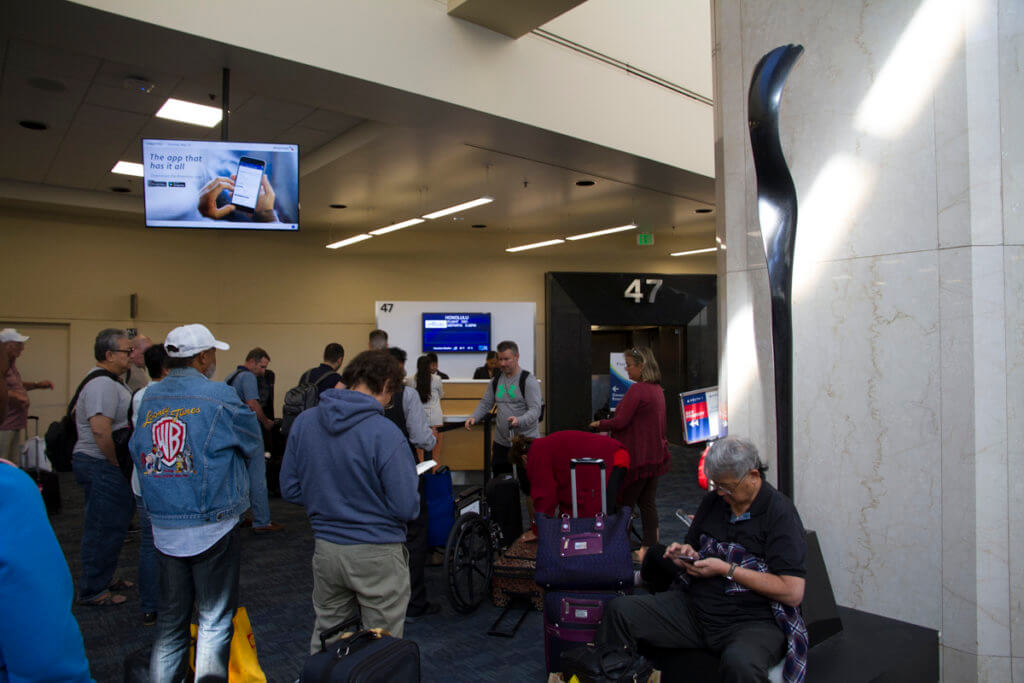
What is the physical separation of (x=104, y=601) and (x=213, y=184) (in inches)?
104

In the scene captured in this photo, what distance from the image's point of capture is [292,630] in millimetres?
3820

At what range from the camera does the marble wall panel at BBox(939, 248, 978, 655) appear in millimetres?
2689

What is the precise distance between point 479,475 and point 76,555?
449cm

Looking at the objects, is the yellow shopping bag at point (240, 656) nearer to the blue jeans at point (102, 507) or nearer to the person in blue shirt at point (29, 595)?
the blue jeans at point (102, 507)

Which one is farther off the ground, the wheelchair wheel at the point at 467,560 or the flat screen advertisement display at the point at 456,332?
the flat screen advertisement display at the point at 456,332

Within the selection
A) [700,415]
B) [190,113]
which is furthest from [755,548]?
[190,113]

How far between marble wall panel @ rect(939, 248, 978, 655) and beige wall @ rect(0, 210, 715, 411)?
9884 millimetres

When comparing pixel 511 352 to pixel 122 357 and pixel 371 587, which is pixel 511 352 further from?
pixel 371 587

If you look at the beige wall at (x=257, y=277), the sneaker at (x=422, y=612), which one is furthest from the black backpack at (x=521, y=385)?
the beige wall at (x=257, y=277)

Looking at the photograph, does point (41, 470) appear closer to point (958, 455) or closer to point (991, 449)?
point (958, 455)

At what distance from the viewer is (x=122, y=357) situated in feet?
12.8

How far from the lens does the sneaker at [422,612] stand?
4.02 metres

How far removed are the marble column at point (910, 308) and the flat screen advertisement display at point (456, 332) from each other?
8.63 metres

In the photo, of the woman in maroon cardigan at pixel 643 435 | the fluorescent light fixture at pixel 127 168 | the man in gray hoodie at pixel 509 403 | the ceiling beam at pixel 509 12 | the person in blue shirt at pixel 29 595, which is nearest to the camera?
the person in blue shirt at pixel 29 595
